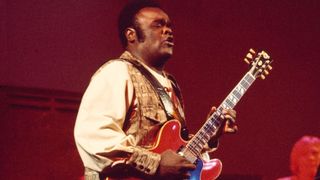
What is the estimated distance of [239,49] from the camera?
16.1 ft

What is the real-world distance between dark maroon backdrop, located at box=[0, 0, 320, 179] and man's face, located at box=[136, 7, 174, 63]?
1.70 m

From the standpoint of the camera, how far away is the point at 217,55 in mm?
4859

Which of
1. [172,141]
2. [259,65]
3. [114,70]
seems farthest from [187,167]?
[259,65]

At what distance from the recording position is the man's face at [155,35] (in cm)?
270

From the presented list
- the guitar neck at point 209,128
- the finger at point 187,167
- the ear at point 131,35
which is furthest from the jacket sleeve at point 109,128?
the ear at point 131,35

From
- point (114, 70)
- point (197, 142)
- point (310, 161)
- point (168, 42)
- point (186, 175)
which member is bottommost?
point (310, 161)

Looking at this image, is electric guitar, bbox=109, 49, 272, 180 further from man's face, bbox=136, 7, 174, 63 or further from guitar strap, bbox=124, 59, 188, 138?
man's face, bbox=136, 7, 174, 63

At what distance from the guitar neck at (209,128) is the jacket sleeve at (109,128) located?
25 cm

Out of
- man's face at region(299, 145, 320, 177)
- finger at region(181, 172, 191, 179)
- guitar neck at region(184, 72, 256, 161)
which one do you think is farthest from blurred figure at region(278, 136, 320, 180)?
finger at region(181, 172, 191, 179)

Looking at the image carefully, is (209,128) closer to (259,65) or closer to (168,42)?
(168,42)

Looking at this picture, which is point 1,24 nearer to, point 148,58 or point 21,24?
point 21,24

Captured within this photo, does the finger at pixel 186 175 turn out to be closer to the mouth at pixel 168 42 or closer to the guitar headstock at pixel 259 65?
the mouth at pixel 168 42

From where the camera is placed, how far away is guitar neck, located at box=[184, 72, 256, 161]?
2.47 meters

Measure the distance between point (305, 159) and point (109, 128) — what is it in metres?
2.76
